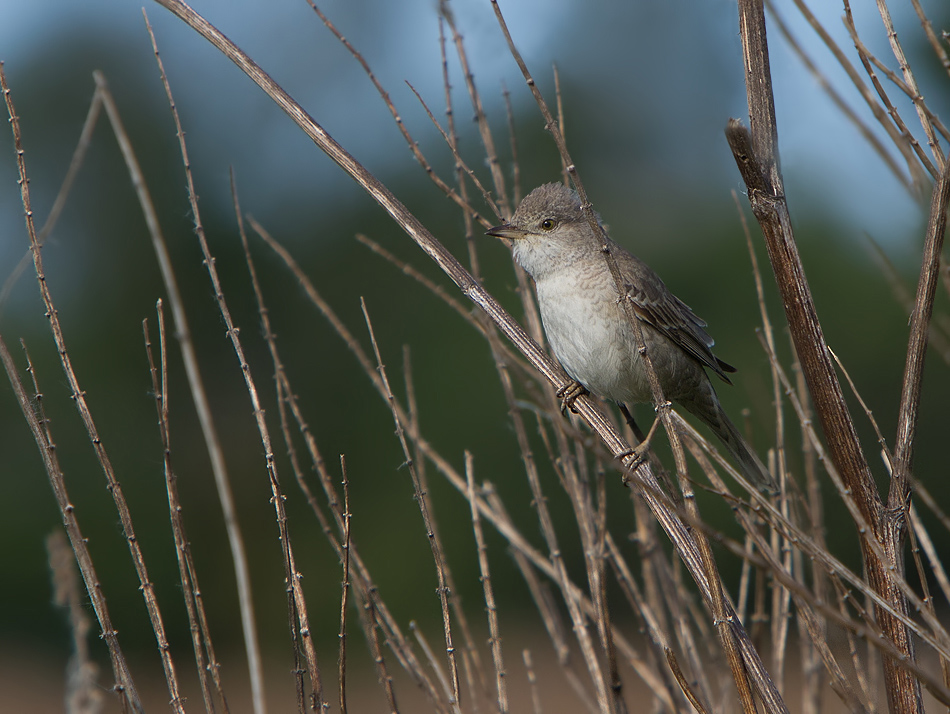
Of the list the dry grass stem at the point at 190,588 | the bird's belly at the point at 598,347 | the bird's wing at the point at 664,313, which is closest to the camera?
the dry grass stem at the point at 190,588

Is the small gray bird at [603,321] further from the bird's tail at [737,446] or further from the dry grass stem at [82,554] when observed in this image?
the dry grass stem at [82,554]

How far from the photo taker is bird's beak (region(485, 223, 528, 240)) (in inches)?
158

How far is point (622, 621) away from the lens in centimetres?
1548

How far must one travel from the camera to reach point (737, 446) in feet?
14.1

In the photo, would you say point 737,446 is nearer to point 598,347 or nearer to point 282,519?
point 598,347

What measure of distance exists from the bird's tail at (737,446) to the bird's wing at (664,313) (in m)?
0.26

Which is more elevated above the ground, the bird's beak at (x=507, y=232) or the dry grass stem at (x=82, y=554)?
the bird's beak at (x=507, y=232)

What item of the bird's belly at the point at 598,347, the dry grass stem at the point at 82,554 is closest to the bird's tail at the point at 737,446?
the bird's belly at the point at 598,347

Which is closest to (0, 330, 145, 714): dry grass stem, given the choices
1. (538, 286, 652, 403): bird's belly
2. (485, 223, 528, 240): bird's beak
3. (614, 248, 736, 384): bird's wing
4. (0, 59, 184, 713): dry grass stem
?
(0, 59, 184, 713): dry grass stem

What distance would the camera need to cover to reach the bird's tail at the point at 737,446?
405 centimetres

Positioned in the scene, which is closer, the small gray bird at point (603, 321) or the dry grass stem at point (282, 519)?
the dry grass stem at point (282, 519)

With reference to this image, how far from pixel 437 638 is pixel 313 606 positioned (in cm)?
265

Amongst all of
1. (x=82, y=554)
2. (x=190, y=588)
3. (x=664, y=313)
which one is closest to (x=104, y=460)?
(x=82, y=554)

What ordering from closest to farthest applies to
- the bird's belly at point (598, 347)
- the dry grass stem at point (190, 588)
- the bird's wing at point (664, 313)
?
the dry grass stem at point (190, 588) → the bird's belly at point (598, 347) → the bird's wing at point (664, 313)
